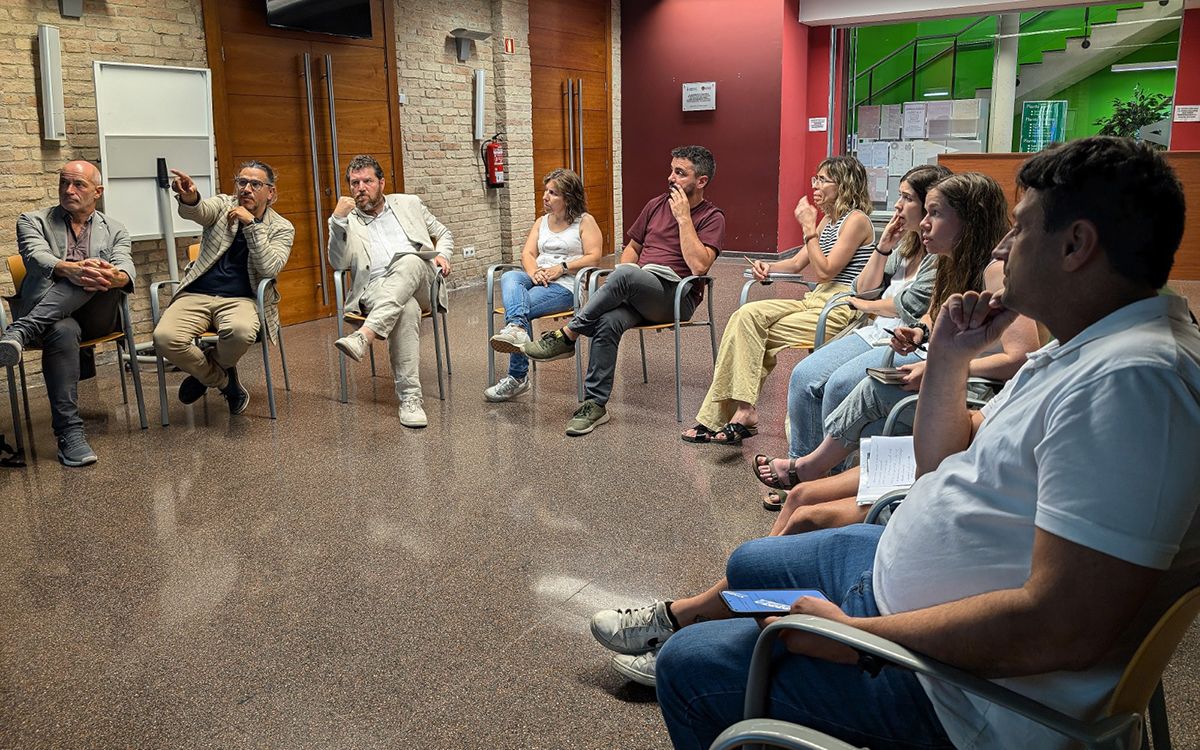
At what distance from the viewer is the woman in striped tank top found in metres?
3.87

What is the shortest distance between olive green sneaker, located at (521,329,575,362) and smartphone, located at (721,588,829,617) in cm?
296

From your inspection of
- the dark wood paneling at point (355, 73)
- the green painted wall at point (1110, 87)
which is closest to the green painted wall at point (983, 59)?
the green painted wall at point (1110, 87)

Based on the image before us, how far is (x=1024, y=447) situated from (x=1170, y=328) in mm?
211

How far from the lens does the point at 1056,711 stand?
3.63 feet

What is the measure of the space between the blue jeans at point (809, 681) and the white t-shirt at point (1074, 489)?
0.20ft

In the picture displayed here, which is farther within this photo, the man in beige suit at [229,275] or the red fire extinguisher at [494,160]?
the red fire extinguisher at [494,160]

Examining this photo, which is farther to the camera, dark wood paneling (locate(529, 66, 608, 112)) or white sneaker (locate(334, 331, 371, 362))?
dark wood paneling (locate(529, 66, 608, 112))

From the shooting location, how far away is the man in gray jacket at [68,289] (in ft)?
12.8

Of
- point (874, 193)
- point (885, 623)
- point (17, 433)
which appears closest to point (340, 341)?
point (17, 433)

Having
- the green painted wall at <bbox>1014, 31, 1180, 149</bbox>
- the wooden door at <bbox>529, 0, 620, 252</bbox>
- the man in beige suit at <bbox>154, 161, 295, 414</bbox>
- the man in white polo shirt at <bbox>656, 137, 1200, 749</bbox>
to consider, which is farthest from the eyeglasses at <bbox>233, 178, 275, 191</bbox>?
the green painted wall at <bbox>1014, 31, 1180, 149</bbox>

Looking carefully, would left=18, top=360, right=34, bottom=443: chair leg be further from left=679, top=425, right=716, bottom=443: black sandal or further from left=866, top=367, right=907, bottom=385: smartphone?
left=866, top=367, right=907, bottom=385: smartphone

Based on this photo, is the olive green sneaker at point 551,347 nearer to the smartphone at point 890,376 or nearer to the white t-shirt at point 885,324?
the white t-shirt at point 885,324

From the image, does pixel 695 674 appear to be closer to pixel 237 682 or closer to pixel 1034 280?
pixel 1034 280

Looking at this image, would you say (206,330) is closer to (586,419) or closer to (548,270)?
(548,270)
